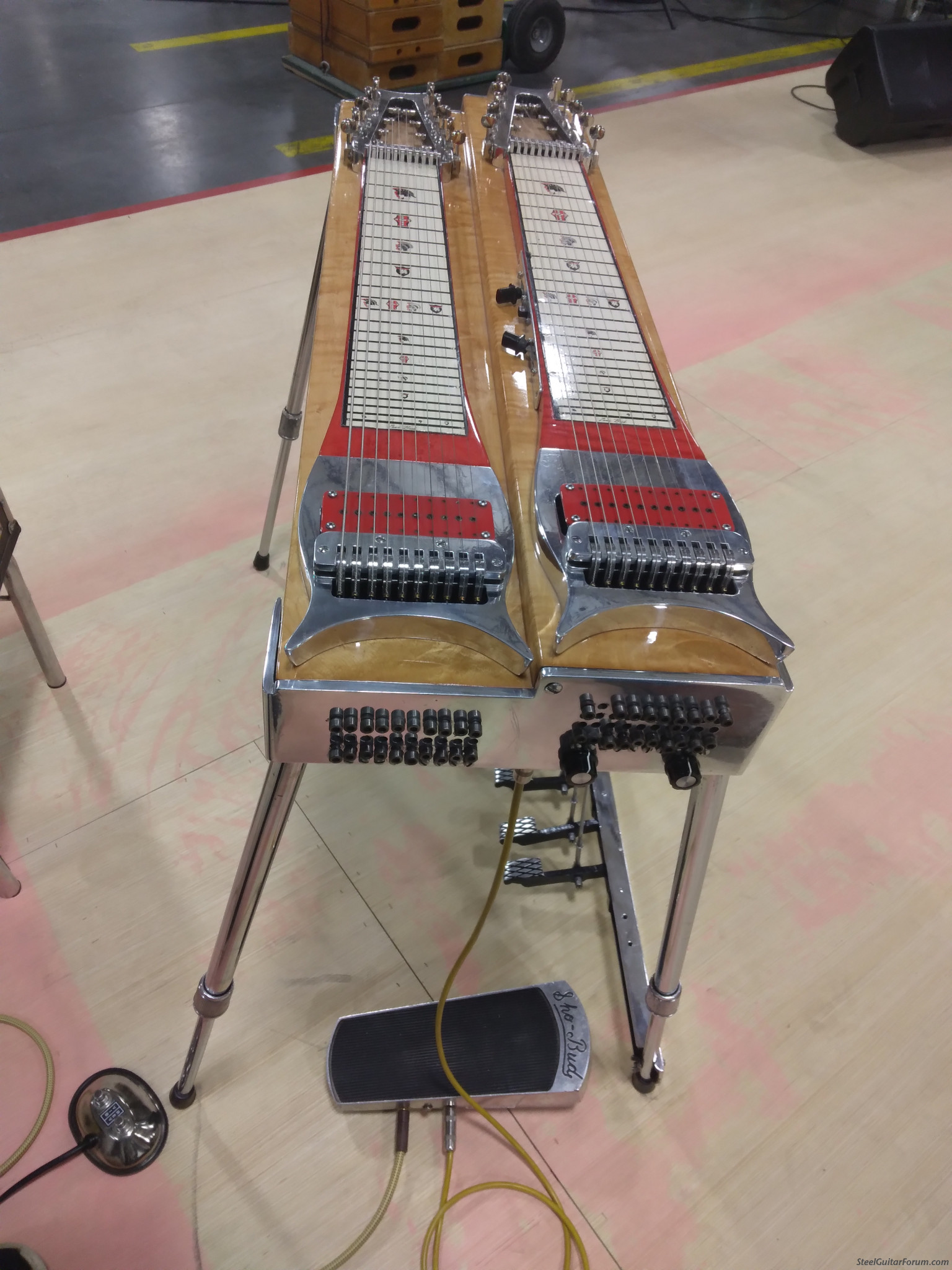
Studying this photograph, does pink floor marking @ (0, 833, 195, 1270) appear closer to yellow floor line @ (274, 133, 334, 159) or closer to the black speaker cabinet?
yellow floor line @ (274, 133, 334, 159)

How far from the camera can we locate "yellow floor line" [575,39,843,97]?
417cm

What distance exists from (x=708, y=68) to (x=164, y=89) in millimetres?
2826

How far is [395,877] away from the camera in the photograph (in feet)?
4.90

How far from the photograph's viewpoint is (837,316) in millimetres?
2875

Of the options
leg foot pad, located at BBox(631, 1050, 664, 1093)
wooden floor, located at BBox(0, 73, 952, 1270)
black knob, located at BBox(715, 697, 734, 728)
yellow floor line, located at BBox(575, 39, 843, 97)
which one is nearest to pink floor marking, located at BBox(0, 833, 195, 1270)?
wooden floor, located at BBox(0, 73, 952, 1270)

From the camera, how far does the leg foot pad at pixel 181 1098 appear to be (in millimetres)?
1214

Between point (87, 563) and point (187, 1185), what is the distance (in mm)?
1279

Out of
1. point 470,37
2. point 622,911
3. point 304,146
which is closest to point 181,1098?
point 622,911

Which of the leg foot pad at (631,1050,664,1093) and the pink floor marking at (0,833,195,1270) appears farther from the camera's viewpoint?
the leg foot pad at (631,1050,664,1093)

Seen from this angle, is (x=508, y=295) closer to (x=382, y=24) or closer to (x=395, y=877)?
(x=395, y=877)

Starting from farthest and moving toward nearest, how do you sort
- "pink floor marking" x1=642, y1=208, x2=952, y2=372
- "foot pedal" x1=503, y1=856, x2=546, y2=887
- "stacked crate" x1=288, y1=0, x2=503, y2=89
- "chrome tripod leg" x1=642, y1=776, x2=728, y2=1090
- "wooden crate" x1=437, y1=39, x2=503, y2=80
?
"wooden crate" x1=437, y1=39, x2=503, y2=80 < "stacked crate" x1=288, y1=0, x2=503, y2=89 < "pink floor marking" x1=642, y1=208, x2=952, y2=372 < "foot pedal" x1=503, y1=856, x2=546, y2=887 < "chrome tripod leg" x1=642, y1=776, x2=728, y2=1090

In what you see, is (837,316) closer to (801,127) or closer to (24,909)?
(801,127)

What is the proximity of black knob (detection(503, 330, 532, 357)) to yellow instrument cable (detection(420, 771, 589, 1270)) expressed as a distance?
59 centimetres

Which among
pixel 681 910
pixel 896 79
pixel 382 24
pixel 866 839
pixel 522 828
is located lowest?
pixel 866 839
